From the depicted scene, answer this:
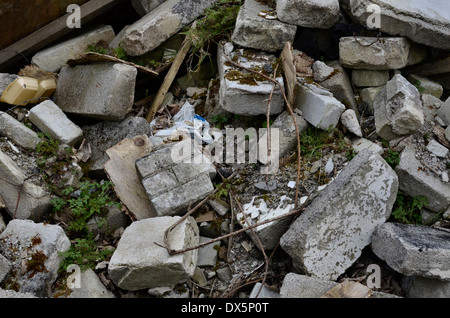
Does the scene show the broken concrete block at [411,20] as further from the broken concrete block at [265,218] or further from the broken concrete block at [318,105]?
the broken concrete block at [265,218]

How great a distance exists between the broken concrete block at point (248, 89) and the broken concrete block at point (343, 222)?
107 centimetres

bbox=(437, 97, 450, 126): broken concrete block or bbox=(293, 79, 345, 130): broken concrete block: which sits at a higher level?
bbox=(293, 79, 345, 130): broken concrete block

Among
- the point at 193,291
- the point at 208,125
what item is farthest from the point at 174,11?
the point at 193,291

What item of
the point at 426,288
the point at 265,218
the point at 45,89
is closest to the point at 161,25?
the point at 45,89

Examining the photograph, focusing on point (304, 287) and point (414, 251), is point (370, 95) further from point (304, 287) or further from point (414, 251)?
point (304, 287)

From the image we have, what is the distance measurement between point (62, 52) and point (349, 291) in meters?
3.87

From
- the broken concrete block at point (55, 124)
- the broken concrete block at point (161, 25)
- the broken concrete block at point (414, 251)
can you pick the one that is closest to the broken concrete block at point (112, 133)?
the broken concrete block at point (55, 124)

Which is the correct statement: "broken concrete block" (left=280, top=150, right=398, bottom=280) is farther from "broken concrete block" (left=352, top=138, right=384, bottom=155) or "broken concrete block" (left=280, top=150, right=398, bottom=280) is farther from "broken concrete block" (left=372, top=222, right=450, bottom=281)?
"broken concrete block" (left=352, top=138, right=384, bottom=155)

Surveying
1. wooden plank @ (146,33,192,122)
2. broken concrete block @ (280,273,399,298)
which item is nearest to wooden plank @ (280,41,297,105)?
wooden plank @ (146,33,192,122)

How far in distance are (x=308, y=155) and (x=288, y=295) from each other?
4.15ft

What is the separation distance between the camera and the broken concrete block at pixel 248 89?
3.88 m

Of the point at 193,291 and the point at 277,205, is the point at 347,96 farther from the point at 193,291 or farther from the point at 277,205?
the point at 193,291

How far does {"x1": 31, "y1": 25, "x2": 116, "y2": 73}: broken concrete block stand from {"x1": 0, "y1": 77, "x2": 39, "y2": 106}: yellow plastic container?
1.55 ft

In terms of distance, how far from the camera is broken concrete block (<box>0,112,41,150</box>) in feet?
13.2
